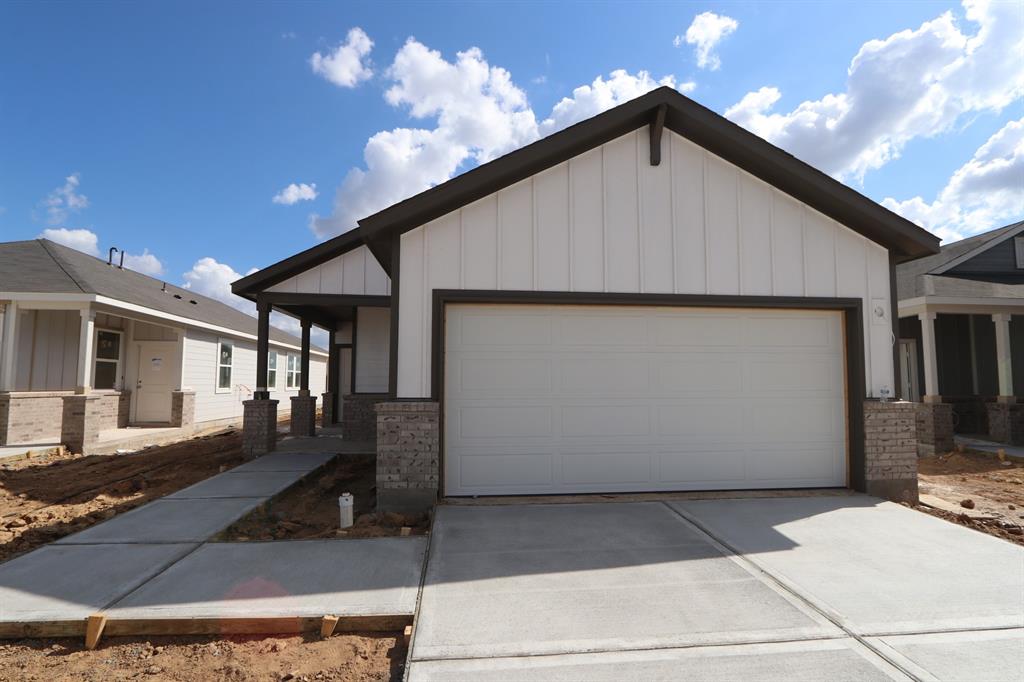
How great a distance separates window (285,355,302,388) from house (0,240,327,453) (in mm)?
3748

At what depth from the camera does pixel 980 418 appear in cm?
1325

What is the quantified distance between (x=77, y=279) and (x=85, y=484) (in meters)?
6.08

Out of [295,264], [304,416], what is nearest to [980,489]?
[295,264]

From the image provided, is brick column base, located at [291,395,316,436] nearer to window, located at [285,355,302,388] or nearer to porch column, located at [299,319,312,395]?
porch column, located at [299,319,312,395]

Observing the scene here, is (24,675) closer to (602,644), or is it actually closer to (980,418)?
(602,644)

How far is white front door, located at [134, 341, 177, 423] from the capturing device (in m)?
15.1

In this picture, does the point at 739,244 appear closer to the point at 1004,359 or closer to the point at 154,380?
the point at 1004,359

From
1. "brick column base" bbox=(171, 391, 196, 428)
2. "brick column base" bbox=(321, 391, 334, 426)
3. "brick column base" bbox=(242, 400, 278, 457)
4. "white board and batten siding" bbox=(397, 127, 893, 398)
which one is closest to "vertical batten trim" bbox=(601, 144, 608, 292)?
"white board and batten siding" bbox=(397, 127, 893, 398)

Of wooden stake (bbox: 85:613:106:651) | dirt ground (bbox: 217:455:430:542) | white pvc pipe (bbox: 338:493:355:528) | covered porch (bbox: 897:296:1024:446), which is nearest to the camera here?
wooden stake (bbox: 85:613:106:651)

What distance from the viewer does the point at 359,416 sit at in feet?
37.3

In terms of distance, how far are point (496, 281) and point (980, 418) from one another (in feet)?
47.0

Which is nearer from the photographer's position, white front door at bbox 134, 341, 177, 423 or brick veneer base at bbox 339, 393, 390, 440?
brick veneer base at bbox 339, 393, 390, 440

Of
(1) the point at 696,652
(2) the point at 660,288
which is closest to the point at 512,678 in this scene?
(1) the point at 696,652

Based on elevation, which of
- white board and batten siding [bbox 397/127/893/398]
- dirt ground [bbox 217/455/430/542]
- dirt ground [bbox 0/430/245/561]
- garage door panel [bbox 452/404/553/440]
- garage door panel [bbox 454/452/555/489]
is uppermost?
white board and batten siding [bbox 397/127/893/398]
